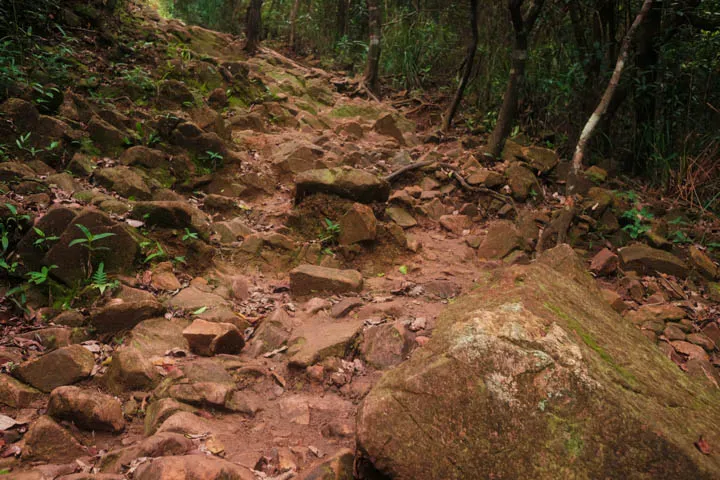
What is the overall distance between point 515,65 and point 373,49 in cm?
427

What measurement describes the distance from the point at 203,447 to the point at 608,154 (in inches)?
275

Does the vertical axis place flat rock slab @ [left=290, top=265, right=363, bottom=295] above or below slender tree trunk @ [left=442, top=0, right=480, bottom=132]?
below

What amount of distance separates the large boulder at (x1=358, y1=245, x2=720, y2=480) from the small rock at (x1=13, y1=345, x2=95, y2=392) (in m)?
1.82

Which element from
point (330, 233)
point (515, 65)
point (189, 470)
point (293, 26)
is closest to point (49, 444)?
point (189, 470)

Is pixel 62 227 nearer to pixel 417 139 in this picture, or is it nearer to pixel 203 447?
pixel 203 447

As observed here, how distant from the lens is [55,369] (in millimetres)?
2463

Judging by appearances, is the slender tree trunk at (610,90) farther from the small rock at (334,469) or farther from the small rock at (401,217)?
the small rock at (334,469)

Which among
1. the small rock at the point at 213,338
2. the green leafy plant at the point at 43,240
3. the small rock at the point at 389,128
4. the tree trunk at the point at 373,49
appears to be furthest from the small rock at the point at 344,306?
the tree trunk at the point at 373,49

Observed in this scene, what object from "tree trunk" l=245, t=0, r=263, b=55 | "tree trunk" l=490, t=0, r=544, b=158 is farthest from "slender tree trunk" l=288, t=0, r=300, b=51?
"tree trunk" l=490, t=0, r=544, b=158

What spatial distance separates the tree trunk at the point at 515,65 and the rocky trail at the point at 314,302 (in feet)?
0.95

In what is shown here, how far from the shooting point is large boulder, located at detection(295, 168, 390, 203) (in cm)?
484

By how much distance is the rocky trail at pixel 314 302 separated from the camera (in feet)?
5.44

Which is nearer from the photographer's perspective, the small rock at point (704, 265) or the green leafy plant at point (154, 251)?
the green leafy plant at point (154, 251)

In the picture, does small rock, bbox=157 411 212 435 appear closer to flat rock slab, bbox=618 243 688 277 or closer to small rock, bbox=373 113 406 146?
flat rock slab, bbox=618 243 688 277
